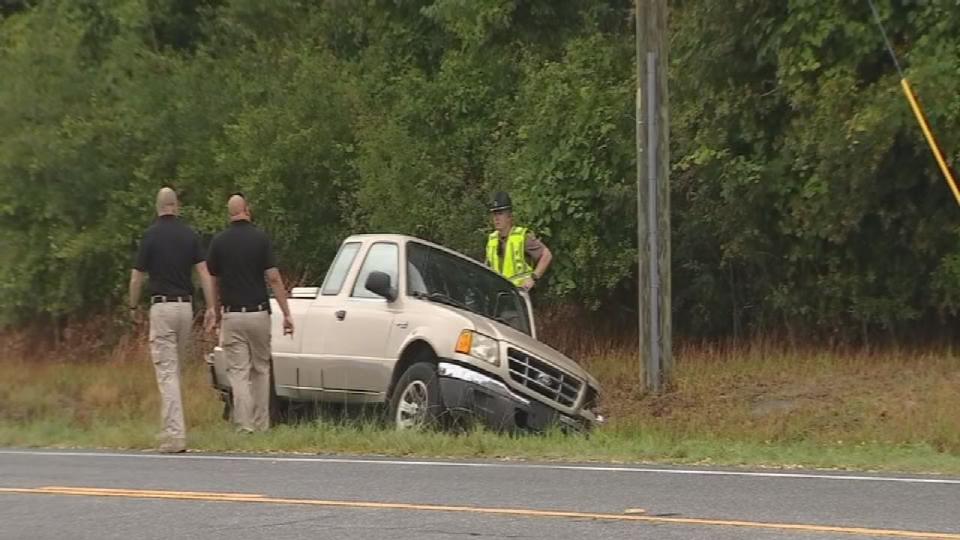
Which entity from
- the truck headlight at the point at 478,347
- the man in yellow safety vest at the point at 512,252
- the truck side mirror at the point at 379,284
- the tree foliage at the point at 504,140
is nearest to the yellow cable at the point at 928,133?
the tree foliage at the point at 504,140

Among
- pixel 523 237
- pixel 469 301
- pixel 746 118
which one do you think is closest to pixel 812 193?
pixel 746 118

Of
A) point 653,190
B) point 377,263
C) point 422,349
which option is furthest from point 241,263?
point 653,190

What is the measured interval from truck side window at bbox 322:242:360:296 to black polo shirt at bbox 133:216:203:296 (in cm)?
145

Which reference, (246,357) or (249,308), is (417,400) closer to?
(246,357)

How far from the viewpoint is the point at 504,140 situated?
64.7ft

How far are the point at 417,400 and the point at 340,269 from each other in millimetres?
1798

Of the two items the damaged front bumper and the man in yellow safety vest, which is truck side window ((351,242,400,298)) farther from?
the man in yellow safety vest

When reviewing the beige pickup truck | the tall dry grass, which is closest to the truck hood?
the beige pickup truck

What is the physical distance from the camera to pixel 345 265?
13.3 m

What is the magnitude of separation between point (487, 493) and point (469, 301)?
3928mm

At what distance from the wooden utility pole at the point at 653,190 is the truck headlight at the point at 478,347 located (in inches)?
126

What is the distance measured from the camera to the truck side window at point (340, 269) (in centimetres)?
1321

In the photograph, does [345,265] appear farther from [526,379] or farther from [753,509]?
[753,509]

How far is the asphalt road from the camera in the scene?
7.70 metres
